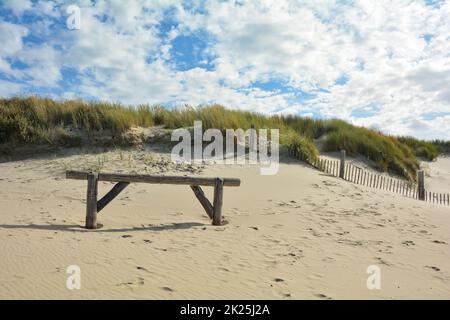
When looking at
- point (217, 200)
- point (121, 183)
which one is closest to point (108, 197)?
point (121, 183)

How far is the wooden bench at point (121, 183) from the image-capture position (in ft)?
23.0

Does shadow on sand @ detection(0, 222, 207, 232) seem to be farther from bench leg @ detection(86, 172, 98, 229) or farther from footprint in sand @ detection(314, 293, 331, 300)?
footprint in sand @ detection(314, 293, 331, 300)

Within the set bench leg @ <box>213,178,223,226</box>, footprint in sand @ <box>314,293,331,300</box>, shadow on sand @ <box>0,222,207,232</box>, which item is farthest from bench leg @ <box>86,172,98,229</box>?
footprint in sand @ <box>314,293,331,300</box>

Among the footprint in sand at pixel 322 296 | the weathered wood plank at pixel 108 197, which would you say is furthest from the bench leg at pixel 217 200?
the footprint in sand at pixel 322 296

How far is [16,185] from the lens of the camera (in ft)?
36.0

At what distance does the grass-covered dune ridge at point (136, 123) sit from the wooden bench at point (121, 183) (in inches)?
294

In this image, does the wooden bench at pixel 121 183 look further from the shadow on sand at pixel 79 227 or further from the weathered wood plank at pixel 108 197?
the shadow on sand at pixel 79 227

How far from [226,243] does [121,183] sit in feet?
7.69

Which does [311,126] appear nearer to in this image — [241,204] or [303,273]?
[241,204]

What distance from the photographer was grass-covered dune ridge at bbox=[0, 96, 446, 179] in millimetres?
14617

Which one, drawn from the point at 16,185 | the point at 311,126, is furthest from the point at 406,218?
the point at 311,126

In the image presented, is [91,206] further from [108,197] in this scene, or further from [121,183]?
[121,183]

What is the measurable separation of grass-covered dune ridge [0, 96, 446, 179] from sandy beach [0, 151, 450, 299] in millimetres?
3134

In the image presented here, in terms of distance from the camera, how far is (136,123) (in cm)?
1575
